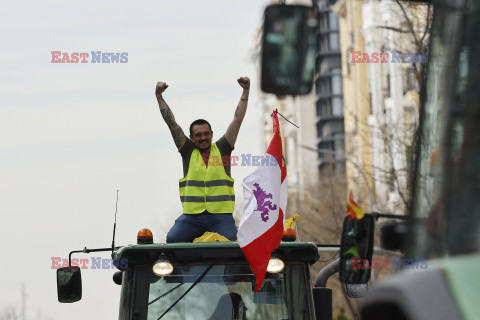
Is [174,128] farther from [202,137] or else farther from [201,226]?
[201,226]

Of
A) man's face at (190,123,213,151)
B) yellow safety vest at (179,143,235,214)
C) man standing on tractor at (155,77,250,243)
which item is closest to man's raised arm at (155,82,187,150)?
man standing on tractor at (155,77,250,243)

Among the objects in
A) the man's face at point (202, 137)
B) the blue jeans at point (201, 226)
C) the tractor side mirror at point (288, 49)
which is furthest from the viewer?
the man's face at point (202, 137)

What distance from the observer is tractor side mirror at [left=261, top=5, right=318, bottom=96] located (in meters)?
4.56

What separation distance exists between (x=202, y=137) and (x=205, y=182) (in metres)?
0.40

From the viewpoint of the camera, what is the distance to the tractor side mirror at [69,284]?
27.6ft

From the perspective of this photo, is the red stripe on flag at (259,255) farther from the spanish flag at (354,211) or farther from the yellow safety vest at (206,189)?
the spanish flag at (354,211)

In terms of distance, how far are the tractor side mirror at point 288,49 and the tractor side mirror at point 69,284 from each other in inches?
160

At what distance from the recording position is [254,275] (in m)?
7.77

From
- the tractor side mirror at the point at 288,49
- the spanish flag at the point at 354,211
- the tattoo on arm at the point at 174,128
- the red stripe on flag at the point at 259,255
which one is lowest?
the red stripe on flag at the point at 259,255

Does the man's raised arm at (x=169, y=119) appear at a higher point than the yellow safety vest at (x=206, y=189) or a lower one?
higher

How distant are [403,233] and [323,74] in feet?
288

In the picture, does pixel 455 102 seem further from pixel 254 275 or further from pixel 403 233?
pixel 254 275

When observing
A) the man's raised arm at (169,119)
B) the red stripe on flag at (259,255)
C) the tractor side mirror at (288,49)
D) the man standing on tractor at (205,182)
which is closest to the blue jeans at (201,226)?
the man standing on tractor at (205,182)

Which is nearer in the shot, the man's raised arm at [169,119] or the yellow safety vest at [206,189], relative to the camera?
the yellow safety vest at [206,189]
